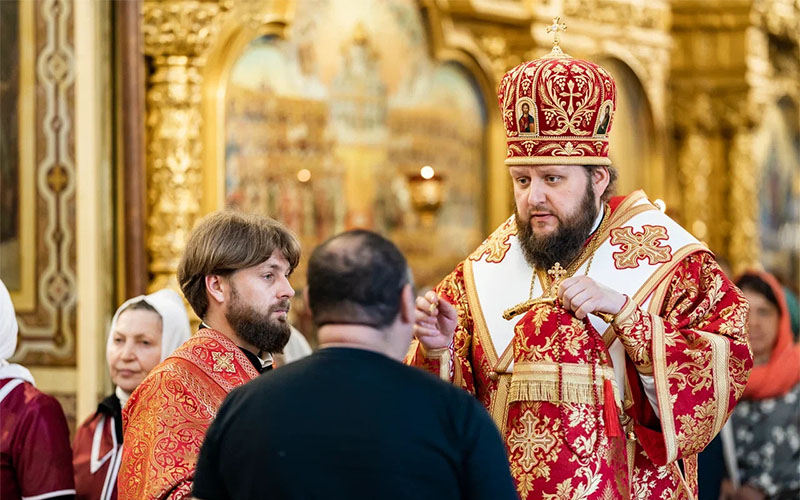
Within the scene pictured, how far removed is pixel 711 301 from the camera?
4184 mm

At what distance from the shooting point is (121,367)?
5125mm

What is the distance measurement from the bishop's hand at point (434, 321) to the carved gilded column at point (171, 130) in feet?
11.2

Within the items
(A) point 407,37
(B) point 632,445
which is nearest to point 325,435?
(B) point 632,445

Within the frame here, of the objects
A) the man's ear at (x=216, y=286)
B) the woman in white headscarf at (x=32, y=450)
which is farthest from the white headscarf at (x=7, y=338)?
the man's ear at (x=216, y=286)

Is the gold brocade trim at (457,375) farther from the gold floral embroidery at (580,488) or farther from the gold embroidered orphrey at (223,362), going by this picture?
the gold embroidered orphrey at (223,362)

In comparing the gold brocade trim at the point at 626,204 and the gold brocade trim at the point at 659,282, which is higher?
the gold brocade trim at the point at 626,204

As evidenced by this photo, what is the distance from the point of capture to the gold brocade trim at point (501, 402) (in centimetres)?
416

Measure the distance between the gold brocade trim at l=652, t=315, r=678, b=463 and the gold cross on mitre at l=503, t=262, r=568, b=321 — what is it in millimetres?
307

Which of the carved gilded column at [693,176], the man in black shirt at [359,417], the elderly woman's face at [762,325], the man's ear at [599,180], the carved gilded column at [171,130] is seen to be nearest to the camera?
the man in black shirt at [359,417]

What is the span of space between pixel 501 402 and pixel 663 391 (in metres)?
0.48

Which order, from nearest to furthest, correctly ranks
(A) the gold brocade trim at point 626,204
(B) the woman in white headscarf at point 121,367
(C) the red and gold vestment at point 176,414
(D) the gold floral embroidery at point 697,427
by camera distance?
(C) the red and gold vestment at point 176,414 < (D) the gold floral embroidery at point 697,427 < (A) the gold brocade trim at point 626,204 < (B) the woman in white headscarf at point 121,367

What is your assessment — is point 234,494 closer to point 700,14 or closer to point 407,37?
point 407,37

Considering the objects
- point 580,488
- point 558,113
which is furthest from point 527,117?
point 580,488

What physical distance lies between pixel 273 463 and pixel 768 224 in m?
11.1
